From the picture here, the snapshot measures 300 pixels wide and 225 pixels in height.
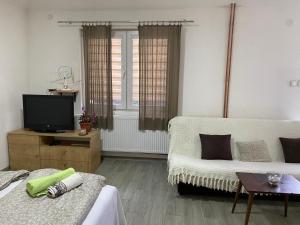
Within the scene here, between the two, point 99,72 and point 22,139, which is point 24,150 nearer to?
point 22,139

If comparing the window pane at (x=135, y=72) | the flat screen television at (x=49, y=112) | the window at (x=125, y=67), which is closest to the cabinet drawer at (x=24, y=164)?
the flat screen television at (x=49, y=112)

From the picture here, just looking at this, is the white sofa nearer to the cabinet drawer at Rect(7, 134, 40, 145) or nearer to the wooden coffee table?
the wooden coffee table

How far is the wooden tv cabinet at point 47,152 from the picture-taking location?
366 centimetres

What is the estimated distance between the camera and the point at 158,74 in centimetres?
399

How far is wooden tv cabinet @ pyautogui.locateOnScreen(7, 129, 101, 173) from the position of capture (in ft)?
12.0

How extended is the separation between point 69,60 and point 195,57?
6.61ft

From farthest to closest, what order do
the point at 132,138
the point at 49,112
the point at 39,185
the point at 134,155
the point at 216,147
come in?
1. the point at 134,155
2. the point at 132,138
3. the point at 49,112
4. the point at 216,147
5. the point at 39,185

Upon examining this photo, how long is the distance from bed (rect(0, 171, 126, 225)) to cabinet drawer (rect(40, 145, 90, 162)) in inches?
61.5

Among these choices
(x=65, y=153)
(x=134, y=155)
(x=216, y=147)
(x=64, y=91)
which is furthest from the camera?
(x=134, y=155)

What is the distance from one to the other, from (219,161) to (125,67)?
204 cm

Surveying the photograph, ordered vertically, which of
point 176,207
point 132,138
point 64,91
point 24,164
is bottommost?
point 176,207

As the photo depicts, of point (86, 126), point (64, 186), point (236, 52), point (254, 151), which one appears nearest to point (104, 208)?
point (64, 186)

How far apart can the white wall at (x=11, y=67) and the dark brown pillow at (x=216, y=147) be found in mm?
2797

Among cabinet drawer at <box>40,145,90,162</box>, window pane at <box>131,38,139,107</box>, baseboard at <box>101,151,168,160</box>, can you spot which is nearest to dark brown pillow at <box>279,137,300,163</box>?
baseboard at <box>101,151,168,160</box>
